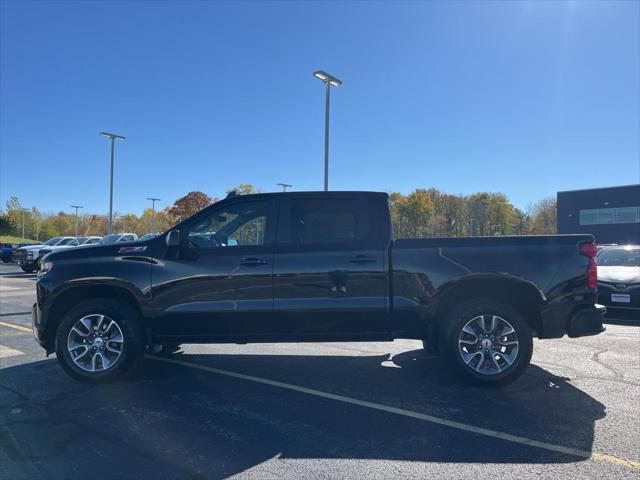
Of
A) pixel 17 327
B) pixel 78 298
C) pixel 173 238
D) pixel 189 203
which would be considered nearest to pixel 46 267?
pixel 78 298

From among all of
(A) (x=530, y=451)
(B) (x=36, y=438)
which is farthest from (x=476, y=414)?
(B) (x=36, y=438)

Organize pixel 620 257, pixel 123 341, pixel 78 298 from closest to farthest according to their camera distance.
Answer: pixel 123 341
pixel 78 298
pixel 620 257

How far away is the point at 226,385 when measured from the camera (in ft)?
16.9

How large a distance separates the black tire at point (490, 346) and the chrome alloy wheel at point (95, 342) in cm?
354

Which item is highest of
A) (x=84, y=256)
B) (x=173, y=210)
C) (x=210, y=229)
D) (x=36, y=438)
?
(x=173, y=210)

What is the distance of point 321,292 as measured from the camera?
498 centimetres

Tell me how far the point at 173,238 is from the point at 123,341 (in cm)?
125

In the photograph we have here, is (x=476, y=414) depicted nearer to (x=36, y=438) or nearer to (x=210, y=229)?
(x=210, y=229)

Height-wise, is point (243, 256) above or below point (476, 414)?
above

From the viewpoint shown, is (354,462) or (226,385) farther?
(226,385)

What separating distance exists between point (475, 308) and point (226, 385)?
2.79 m

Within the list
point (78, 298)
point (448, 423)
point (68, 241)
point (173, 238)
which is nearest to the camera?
point (448, 423)

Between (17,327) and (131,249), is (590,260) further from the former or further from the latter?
(17,327)

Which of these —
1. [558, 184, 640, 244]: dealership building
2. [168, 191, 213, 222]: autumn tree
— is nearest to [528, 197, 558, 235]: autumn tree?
[558, 184, 640, 244]: dealership building
